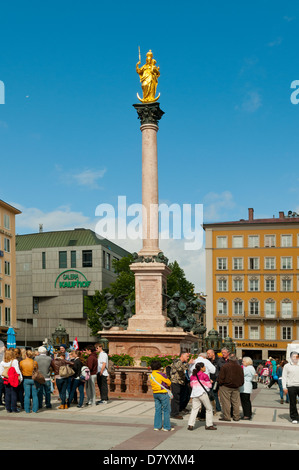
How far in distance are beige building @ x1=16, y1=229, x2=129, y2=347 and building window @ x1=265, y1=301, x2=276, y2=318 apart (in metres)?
21.6

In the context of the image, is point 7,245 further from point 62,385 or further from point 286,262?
point 62,385

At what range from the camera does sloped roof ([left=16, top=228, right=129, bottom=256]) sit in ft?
280

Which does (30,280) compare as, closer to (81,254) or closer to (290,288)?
(81,254)

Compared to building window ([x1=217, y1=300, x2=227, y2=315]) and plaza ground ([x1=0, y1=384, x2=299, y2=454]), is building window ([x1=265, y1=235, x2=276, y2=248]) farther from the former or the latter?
plaza ground ([x1=0, y1=384, x2=299, y2=454])

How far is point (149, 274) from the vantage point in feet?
90.1

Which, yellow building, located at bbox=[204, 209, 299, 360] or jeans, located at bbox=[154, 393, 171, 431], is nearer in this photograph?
jeans, located at bbox=[154, 393, 171, 431]

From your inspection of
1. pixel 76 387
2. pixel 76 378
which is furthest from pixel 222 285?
pixel 76 378

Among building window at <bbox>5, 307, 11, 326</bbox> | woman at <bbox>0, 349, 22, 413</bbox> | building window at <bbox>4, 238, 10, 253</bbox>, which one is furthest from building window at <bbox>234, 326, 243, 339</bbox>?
woman at <bbox>0, 349, 22, 413</bbox>

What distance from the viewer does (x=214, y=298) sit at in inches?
2923

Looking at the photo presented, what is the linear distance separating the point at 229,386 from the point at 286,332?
59189mm

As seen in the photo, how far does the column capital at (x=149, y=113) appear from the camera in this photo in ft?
96.0

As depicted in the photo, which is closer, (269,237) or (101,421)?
(101,421)
